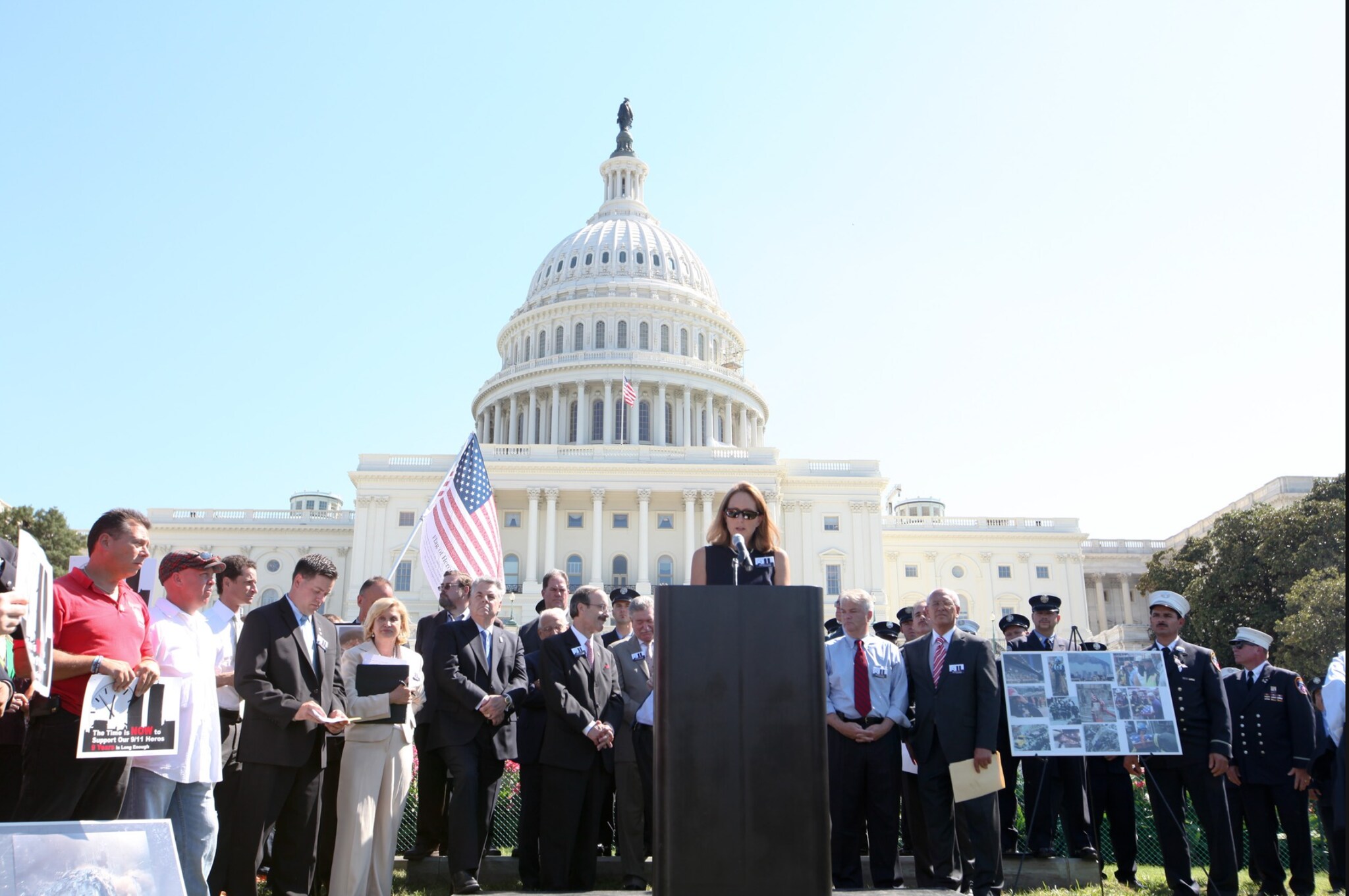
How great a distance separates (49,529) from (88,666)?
50.1 meters

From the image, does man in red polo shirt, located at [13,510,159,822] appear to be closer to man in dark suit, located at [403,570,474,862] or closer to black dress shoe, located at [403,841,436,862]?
man in dark suit, located at [403,570,474,862]

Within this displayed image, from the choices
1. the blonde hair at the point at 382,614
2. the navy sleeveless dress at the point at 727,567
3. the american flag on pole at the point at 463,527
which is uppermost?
the american flag on pole at the point at 463,527

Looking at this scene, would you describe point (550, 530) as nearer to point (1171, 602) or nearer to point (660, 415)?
point (660, 415)

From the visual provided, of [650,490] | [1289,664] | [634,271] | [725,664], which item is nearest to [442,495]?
[725,664]

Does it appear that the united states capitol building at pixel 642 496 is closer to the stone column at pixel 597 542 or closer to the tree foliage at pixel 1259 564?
the stone column at pixel 597 542

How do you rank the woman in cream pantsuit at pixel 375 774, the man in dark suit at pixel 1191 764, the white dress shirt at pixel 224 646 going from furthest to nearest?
the man in dark suit at pixel 1191 764
the white dress shirt at pixel 224 646
the woman in cream pantsuit at pixel 375 774

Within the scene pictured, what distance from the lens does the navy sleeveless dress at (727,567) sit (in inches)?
243

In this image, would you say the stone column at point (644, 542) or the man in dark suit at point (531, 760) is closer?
the man in dark suit at point (531, 760)

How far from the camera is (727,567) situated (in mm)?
6191

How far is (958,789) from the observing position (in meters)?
8.39

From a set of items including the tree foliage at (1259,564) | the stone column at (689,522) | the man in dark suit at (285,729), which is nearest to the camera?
the man in dark suit at (285,729)

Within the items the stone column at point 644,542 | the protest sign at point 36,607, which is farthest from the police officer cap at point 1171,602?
the stone column at point 644,542

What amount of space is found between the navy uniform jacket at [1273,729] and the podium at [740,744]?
664 cm

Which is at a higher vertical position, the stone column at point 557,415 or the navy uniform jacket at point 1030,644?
the stone column at point 557,415
